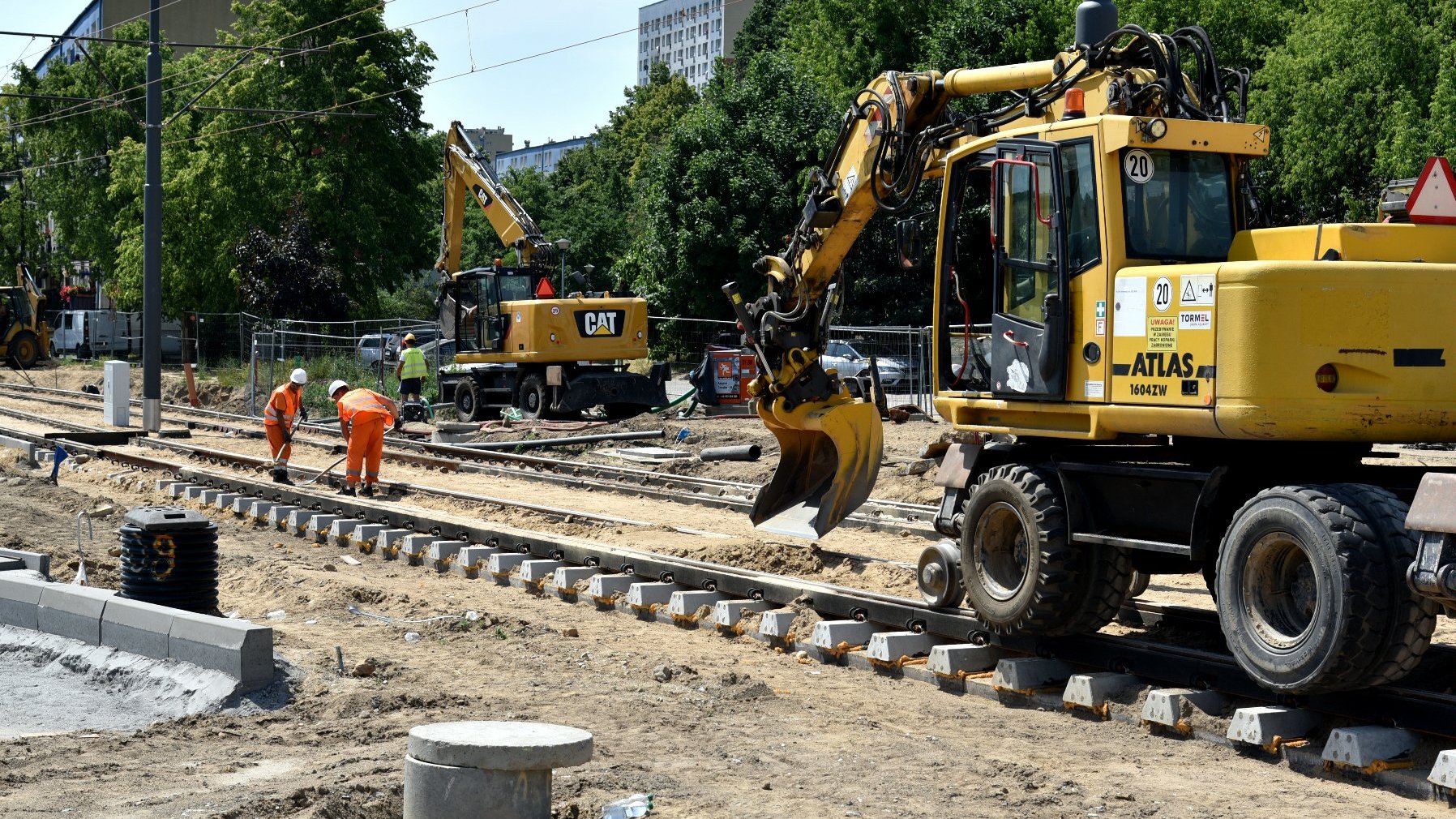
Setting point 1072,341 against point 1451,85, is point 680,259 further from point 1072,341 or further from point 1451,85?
point 1072,341

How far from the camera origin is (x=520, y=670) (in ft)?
31.7

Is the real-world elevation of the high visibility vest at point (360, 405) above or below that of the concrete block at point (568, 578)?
above

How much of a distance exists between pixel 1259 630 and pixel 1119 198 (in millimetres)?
2415

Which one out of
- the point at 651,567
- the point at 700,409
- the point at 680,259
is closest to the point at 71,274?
the point at 680,259

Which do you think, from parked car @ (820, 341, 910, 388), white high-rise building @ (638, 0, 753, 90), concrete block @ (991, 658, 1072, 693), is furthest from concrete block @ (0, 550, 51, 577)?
white high-rise building @ (638, 0, 753, 90)

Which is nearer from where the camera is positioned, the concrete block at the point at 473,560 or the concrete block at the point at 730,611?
the concrete block at the point at 730,611

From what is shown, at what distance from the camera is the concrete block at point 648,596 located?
11617 millimetres

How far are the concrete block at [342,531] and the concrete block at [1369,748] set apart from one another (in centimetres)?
1078

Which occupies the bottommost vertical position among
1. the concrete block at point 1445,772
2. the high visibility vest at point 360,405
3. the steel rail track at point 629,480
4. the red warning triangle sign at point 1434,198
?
the concrete block at point 1445,772

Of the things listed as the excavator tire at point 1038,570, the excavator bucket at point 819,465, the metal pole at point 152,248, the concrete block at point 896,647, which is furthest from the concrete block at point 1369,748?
the metal pole at point 152,248

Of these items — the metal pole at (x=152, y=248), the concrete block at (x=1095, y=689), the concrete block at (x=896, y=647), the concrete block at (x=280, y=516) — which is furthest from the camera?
the metal pole at (x=152, y=248)

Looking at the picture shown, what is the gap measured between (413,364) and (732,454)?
10536mm

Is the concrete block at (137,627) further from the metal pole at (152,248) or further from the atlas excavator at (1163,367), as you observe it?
the metal pole at (152,248)

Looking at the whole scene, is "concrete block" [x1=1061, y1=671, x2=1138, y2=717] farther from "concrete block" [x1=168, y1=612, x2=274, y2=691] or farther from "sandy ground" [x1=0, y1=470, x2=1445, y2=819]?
"concrete block" [x1=168, y1=612, x2=274, y2=691]
